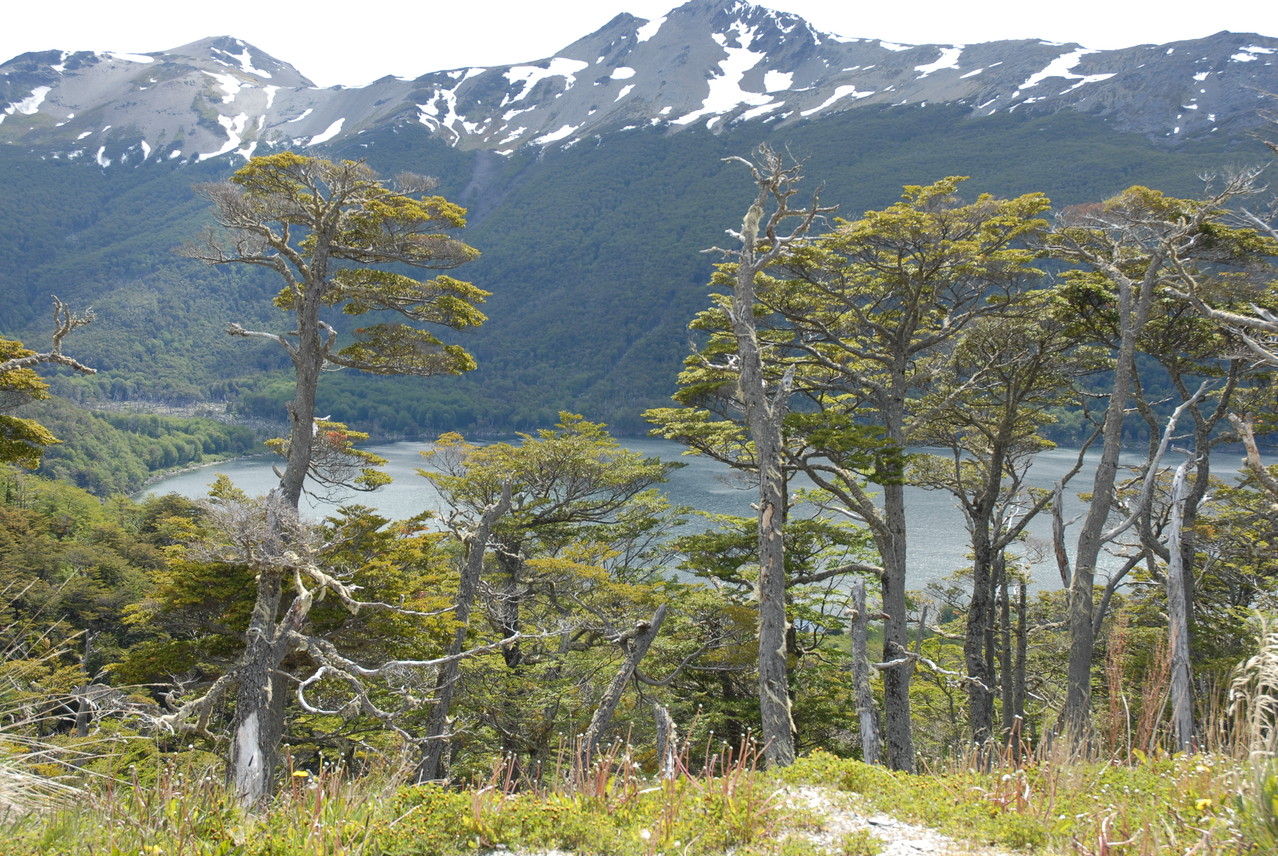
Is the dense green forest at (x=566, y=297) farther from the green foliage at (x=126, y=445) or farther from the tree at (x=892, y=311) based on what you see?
the tree at (x=892, y=311)

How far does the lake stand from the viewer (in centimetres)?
3791

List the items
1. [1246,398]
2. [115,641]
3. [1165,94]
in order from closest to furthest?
[1246,398] < [115,641] < [1165,94]

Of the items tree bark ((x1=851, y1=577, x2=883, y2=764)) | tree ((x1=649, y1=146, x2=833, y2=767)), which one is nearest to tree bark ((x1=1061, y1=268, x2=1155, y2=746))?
tree bark ((x1=851, y1=577, x2=883, y2=764))

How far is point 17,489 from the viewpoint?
123ft

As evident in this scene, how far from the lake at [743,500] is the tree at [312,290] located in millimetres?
12846

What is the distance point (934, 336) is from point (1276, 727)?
10381 millimetres

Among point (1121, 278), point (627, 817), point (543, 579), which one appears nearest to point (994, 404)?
point (1121, 278)

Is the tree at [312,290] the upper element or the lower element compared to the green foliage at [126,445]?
upper

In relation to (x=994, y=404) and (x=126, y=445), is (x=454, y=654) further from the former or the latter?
(x=126, y=445)

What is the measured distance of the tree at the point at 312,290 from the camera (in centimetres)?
998

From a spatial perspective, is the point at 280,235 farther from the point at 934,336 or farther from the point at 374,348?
the point at 934,336

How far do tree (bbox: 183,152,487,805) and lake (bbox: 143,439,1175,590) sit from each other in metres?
12.8

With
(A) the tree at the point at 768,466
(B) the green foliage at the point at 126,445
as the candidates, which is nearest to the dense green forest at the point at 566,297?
(B) the green foliage at the point at 126,445

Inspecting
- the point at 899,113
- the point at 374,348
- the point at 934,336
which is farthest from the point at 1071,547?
the point at 899,113
